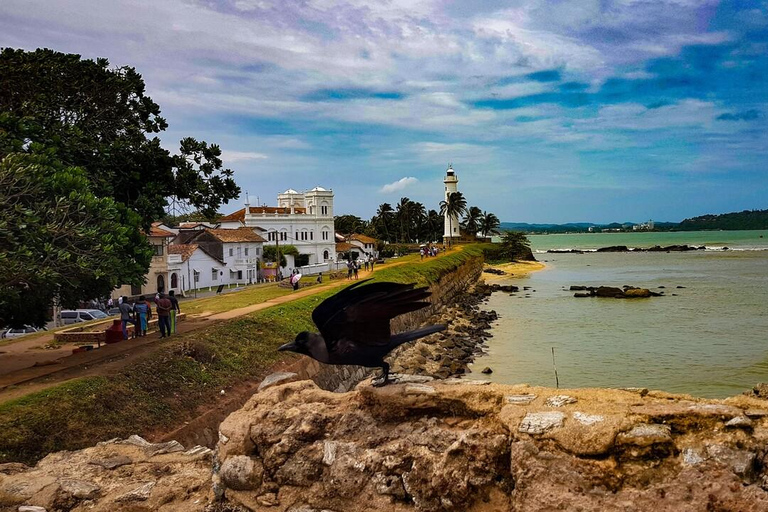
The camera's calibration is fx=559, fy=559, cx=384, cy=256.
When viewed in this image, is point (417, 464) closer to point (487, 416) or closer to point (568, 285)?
point (487, 416)

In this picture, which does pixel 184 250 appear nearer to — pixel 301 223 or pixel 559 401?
pixel 301 223

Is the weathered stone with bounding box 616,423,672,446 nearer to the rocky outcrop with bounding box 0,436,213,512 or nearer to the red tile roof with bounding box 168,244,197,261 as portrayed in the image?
the rocky outcrop with bounding box 0,436,213,512

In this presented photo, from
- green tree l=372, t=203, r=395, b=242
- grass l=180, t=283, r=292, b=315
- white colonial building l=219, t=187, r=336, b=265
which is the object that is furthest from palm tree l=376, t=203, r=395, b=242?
grass l=180, t=283, r=292, b=315

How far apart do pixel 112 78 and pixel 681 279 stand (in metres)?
62.3

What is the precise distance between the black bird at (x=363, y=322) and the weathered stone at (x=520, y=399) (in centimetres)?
128

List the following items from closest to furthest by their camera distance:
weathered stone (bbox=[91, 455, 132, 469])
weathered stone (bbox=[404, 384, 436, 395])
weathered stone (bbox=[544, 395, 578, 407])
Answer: weathered stone (bbox=[544, 395, 578, 407]) < weathered stone (bbox=[404, 384, 436, 395]) < weathered stone (bbox=[91, 455, 132, 469])

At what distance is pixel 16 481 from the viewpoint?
30.1ft

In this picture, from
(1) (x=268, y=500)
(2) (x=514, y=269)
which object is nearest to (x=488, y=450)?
(1) (x=268, y=500)

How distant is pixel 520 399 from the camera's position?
6.86 meters

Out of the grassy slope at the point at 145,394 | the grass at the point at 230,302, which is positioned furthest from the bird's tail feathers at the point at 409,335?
the grass at the point at 230,302

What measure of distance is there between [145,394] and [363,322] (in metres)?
9.62

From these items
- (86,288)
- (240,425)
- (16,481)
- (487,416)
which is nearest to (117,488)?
(16,481)

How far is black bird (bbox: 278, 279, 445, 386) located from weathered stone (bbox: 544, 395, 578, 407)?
1.67 m

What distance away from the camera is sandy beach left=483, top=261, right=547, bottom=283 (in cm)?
7239
